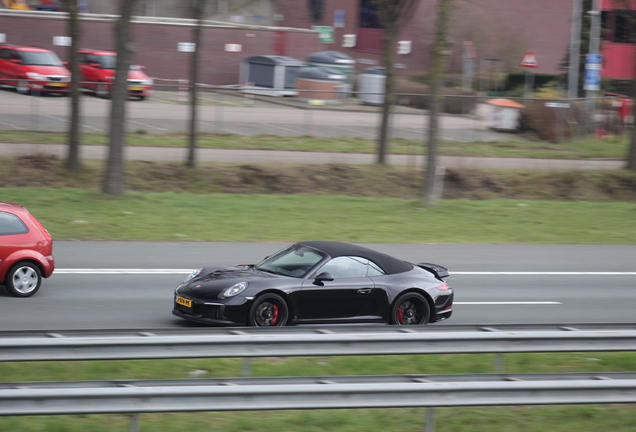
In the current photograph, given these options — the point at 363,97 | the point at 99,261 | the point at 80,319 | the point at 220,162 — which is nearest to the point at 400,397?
the point at 80,319

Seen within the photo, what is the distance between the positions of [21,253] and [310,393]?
6.61 meters

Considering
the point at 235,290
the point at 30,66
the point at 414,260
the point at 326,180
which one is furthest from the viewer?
the point at 30,66

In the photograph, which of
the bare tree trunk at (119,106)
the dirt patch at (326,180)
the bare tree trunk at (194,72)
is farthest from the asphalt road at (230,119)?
the bare tree trunk at (119,106)

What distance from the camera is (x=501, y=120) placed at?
33.6m

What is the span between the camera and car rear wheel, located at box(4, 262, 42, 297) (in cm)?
1045

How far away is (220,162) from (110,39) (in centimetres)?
2649

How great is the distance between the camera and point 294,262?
32.0 feet

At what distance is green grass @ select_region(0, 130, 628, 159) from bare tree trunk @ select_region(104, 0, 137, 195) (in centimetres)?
584

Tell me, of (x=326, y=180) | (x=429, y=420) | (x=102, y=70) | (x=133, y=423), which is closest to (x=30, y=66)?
(x=102, y=70)

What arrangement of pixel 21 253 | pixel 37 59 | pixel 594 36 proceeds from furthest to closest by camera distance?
pixel 594 36 → pixel 37 59 → pixel 21 253

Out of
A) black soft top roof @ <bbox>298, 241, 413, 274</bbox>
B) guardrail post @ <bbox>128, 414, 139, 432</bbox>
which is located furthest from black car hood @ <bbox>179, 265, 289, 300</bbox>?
guardrail post @ <bbox>128, 414, 139, 432</bbox>

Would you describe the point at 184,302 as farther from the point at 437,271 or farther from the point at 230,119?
the point at 230,119

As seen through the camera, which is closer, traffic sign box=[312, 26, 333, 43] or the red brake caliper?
the red brake caliper

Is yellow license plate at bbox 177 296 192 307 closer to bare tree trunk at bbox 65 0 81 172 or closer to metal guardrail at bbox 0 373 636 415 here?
metal guardrail at bbox 0 373 636 415
